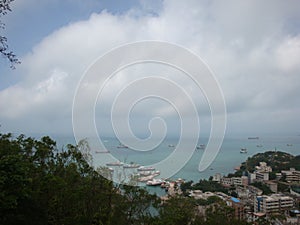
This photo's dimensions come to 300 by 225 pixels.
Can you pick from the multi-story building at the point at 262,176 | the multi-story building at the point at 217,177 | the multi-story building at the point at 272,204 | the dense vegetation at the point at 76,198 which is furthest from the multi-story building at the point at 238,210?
the multi-story building at the point at 262,176

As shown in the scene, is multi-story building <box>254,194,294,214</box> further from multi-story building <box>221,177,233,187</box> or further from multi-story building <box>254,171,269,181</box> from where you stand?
multi-story building <box>254,171,269,181</box>

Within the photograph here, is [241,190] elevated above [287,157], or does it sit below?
below

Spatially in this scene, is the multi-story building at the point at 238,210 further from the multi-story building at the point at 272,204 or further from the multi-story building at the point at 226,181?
the multi-story building at the point at 226,181

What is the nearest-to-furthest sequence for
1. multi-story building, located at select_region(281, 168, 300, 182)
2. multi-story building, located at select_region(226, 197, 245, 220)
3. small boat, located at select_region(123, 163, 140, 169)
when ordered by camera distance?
small boat, located at select_region(123, 163, 140, 169) → multi-story building, located at select_region(226, 197, 245, 220) → multi-story building, located at select_region(281, 168, 300, 182)

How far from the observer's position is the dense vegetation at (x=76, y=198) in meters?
3.46

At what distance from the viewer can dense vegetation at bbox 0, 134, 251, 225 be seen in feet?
11.4

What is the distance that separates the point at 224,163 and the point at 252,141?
49.6 feet

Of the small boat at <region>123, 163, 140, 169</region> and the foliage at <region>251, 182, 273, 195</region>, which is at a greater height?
the small boat at <region>123, 163, 140, 169</region>

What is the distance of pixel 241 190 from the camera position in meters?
13.1

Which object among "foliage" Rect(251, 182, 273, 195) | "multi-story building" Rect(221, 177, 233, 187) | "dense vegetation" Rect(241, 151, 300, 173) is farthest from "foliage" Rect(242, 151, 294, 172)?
"multi-story building" Rect(221, 177, 233, 187)

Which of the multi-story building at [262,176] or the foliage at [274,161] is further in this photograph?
the foliage at [274,161]

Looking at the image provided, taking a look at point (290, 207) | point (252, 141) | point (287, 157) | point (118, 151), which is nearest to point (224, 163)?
point (287, 157)

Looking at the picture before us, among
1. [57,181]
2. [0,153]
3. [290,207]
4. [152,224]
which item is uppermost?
[0,153]

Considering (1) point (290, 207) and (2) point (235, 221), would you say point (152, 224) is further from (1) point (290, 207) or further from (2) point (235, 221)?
(1) point (290, 207)
